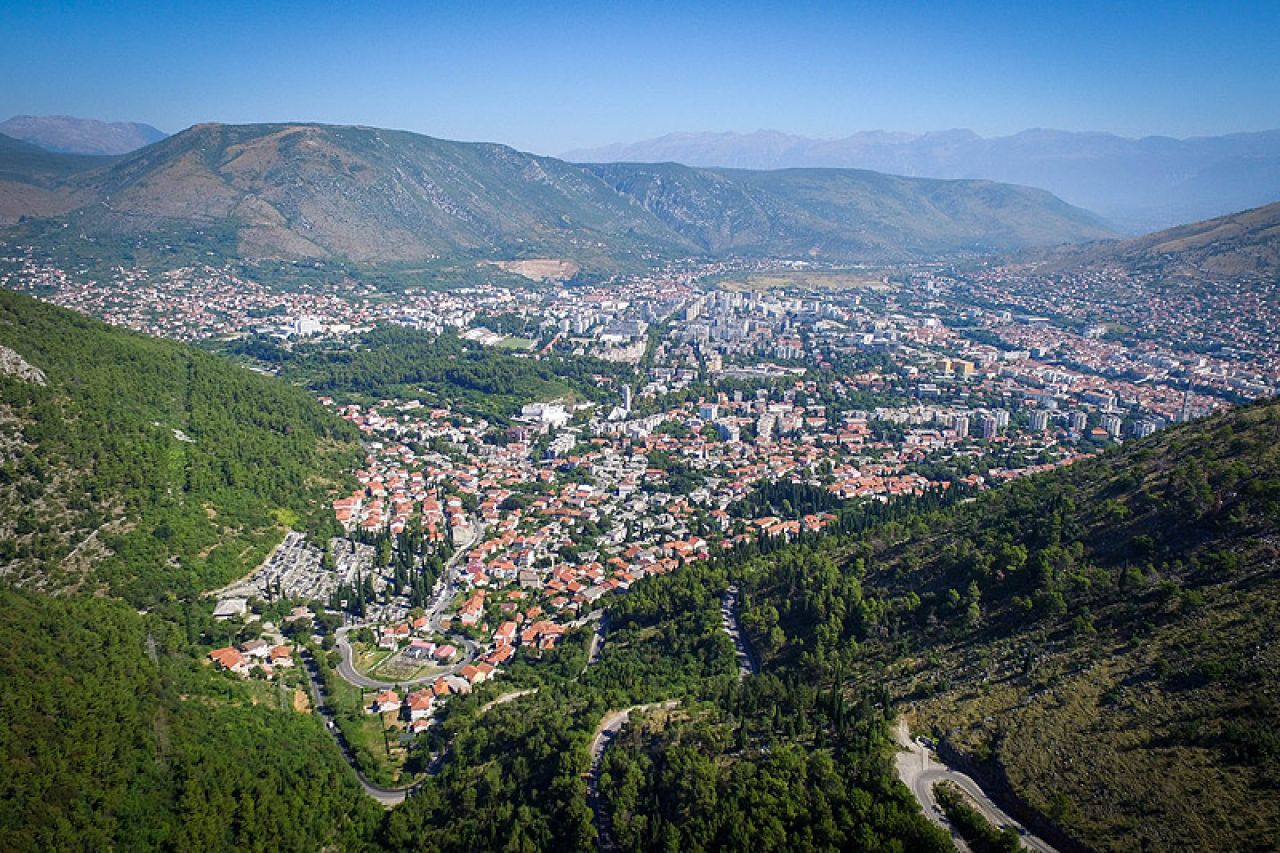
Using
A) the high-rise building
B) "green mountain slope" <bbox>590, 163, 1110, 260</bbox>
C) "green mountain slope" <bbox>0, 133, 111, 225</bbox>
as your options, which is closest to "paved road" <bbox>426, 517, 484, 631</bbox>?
the high-rise building

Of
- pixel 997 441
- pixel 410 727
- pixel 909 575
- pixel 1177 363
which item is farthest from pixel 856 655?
pixel 1177 363

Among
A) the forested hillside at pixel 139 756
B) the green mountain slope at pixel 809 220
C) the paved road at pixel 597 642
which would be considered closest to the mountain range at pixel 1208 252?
the green mountain slope at pixel 809 220

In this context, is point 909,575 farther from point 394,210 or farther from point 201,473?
point 394,210

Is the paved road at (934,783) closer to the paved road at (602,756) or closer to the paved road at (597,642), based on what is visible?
the paved road at (602,756)

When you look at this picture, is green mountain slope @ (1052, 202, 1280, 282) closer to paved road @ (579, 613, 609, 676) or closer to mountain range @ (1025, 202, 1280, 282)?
mountain range @ (1025, 202, 1280, 282)

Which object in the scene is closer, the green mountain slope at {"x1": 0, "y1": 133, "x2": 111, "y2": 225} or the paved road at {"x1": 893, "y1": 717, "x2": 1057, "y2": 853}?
the paved road at {"x1": 893, "y1": 717, "x2": 1057, "y2": 853}

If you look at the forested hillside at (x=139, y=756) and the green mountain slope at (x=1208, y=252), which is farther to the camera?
the green mountain slope at (x=1208, y=252)
